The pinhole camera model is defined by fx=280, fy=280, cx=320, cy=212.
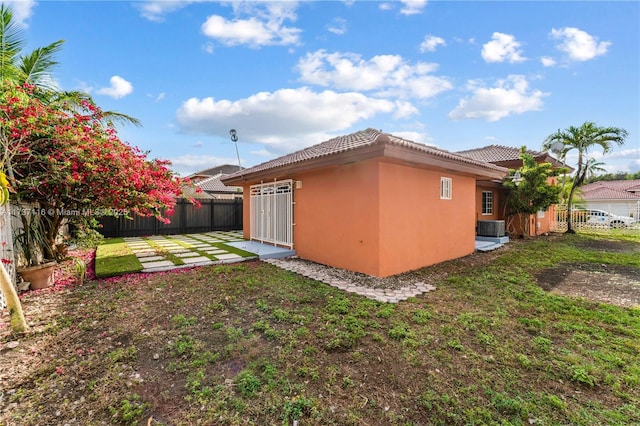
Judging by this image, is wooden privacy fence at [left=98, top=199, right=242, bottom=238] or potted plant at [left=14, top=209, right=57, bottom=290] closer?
potted plant at [left=14, top=209, right=57, bottom=290]

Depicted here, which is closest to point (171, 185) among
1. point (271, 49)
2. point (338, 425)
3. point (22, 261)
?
point (22, 261)

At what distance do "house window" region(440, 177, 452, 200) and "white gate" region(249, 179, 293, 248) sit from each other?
463 centimetres

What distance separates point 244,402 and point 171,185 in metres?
7.06

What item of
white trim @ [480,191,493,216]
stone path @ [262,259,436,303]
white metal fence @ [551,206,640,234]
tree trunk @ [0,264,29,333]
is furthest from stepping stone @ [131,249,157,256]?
white metal fence @ [551,206,640,234]

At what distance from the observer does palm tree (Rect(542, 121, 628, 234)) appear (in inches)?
570

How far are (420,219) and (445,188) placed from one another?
1.71 meters

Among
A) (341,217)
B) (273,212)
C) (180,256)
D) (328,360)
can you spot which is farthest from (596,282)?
Answer: (180,256)

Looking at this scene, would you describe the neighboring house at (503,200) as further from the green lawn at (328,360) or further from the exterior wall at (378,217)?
the green lawn at (328,360)

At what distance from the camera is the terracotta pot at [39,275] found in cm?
561

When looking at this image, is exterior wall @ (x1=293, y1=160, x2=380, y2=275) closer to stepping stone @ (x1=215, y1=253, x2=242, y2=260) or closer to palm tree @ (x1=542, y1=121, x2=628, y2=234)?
stepping stone @ (x1=215, y1=253, x2=242, y2=260)

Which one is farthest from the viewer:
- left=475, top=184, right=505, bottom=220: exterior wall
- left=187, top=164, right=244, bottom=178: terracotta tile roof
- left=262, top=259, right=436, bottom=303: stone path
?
left=187, top=164, right=244, bottom=178: terracotta tile roof

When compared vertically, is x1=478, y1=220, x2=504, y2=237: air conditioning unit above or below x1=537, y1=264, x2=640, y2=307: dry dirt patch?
above

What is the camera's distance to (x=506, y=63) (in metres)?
9.59

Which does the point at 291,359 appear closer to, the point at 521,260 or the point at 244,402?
the point at 244,402
